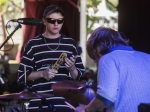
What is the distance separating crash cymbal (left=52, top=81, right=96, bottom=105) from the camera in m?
3.71

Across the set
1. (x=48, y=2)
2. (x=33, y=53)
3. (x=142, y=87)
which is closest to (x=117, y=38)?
(x=142, y=87)

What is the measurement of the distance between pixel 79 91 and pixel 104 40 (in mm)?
520

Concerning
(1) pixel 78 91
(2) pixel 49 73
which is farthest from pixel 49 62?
(1) pixel 78 91

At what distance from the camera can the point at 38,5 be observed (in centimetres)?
1034

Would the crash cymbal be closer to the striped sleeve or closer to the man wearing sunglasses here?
the man wearing sunglasses

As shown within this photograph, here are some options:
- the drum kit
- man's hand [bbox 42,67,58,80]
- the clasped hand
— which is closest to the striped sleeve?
man's hand [bbox 42,67,58,80]

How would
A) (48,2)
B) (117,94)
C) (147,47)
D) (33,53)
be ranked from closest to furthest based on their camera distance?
(117,94) < (33,53) < (147,47) < (48,2)

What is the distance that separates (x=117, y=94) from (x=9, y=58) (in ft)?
24.1

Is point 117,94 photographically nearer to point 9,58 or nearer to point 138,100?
point 138,100

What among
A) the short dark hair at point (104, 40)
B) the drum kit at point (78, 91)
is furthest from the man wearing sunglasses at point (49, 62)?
the short dark hair at point (104, 40)

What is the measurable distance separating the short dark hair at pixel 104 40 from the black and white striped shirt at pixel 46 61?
3.60ft

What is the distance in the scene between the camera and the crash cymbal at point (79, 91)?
12.2 ft

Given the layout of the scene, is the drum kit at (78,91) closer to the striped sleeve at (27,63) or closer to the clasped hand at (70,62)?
the clasped hand at (70,62)

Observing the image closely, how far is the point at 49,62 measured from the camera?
4520 mm
